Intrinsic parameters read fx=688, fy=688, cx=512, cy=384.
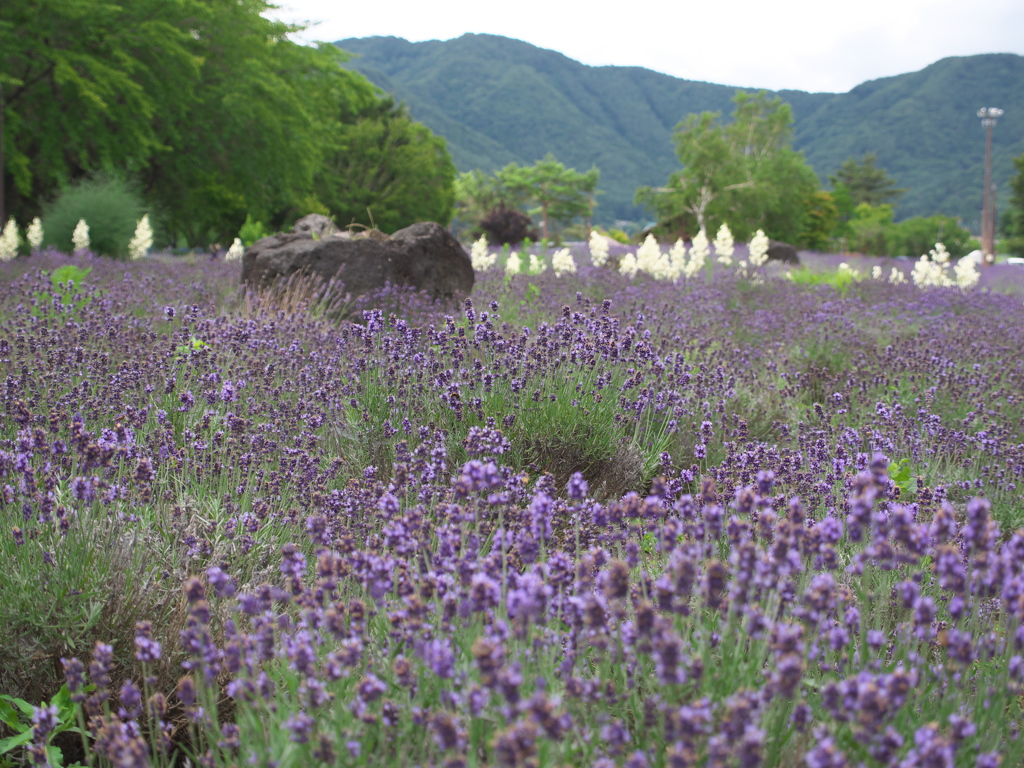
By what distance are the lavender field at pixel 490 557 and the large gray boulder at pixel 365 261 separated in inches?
83.8

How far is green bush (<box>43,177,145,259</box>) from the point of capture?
13.8 meters

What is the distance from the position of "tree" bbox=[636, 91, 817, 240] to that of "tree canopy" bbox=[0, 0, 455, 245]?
16.9m

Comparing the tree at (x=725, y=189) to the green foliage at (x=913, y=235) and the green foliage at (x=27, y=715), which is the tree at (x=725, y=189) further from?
the green foliage at (x=27, y=715)

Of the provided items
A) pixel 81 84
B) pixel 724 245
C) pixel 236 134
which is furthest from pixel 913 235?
pixel 81 84

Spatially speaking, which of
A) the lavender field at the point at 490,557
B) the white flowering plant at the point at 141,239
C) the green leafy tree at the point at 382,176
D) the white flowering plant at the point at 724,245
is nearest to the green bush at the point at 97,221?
the white flowering plant at the point at 141,239

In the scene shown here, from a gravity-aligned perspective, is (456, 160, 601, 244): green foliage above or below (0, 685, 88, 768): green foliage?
above

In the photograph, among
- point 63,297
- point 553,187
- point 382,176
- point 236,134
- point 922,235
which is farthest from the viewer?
point 553,187

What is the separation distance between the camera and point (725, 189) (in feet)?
108

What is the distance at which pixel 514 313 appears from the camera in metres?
7.43

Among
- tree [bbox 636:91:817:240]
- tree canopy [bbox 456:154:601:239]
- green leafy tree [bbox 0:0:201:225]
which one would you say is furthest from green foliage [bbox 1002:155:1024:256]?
green leafy tree [bbox 0:0:201:225]

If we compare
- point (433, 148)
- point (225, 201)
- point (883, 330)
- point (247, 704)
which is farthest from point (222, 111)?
point (247, 704)

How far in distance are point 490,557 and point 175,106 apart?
64.3ft

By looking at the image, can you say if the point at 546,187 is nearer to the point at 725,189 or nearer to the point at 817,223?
the point at 817,223

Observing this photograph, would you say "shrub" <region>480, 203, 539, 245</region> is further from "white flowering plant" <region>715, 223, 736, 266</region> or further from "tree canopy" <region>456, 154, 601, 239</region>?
"tree canopy" <region>456, 154, 601, 239</region>
